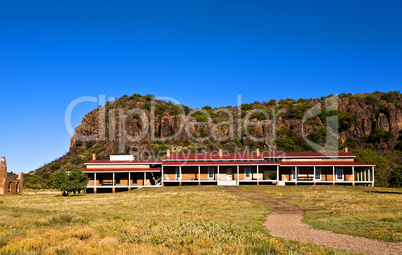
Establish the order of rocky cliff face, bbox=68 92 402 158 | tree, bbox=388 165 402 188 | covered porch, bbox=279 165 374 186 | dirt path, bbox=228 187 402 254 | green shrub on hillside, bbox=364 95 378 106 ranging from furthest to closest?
green shrub on hillside, bbox=364 95 378 106 → rocky cliff face, bbox=68 92 402 158 → covered porch, bbox=279 165 374 186 → tree, bbox=388 165 402 188 → dirt path, bbox=228 187 402 254

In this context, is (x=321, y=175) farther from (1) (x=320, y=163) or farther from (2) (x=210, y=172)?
(2) (x=210, y=172)

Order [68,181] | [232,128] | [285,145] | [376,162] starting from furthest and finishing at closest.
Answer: [232,128] < [285,145] < [376,162] < [68,181]

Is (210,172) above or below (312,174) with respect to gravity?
above

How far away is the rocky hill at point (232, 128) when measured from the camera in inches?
4215

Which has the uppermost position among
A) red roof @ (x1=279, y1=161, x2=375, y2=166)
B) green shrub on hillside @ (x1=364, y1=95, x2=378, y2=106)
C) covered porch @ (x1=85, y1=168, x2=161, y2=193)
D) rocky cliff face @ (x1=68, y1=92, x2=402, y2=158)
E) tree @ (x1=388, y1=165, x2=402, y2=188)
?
green shrub on hillside @ (x1=364, y1=95, x2=378, y2=106)

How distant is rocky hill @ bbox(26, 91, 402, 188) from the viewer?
10706 cm

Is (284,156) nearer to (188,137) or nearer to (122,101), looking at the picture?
(188,137)

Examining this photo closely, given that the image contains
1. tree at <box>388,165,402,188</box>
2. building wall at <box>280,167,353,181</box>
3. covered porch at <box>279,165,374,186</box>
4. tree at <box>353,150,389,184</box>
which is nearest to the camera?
tree at <box>388,165,402,188</box>

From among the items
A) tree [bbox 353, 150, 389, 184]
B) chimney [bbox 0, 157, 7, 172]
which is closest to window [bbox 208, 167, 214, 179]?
chimney [bbox 0, 157, 7, 172]

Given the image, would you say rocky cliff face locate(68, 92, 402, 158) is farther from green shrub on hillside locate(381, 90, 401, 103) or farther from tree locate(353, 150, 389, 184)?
tree locate(353, 150, 389, 184)

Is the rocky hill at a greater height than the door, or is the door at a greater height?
the rocky hill

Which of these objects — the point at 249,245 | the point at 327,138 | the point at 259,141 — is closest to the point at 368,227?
the point at 249,245

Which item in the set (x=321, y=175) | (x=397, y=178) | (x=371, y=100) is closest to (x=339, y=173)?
(x=321, y=175)

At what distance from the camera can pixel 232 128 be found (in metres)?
124
